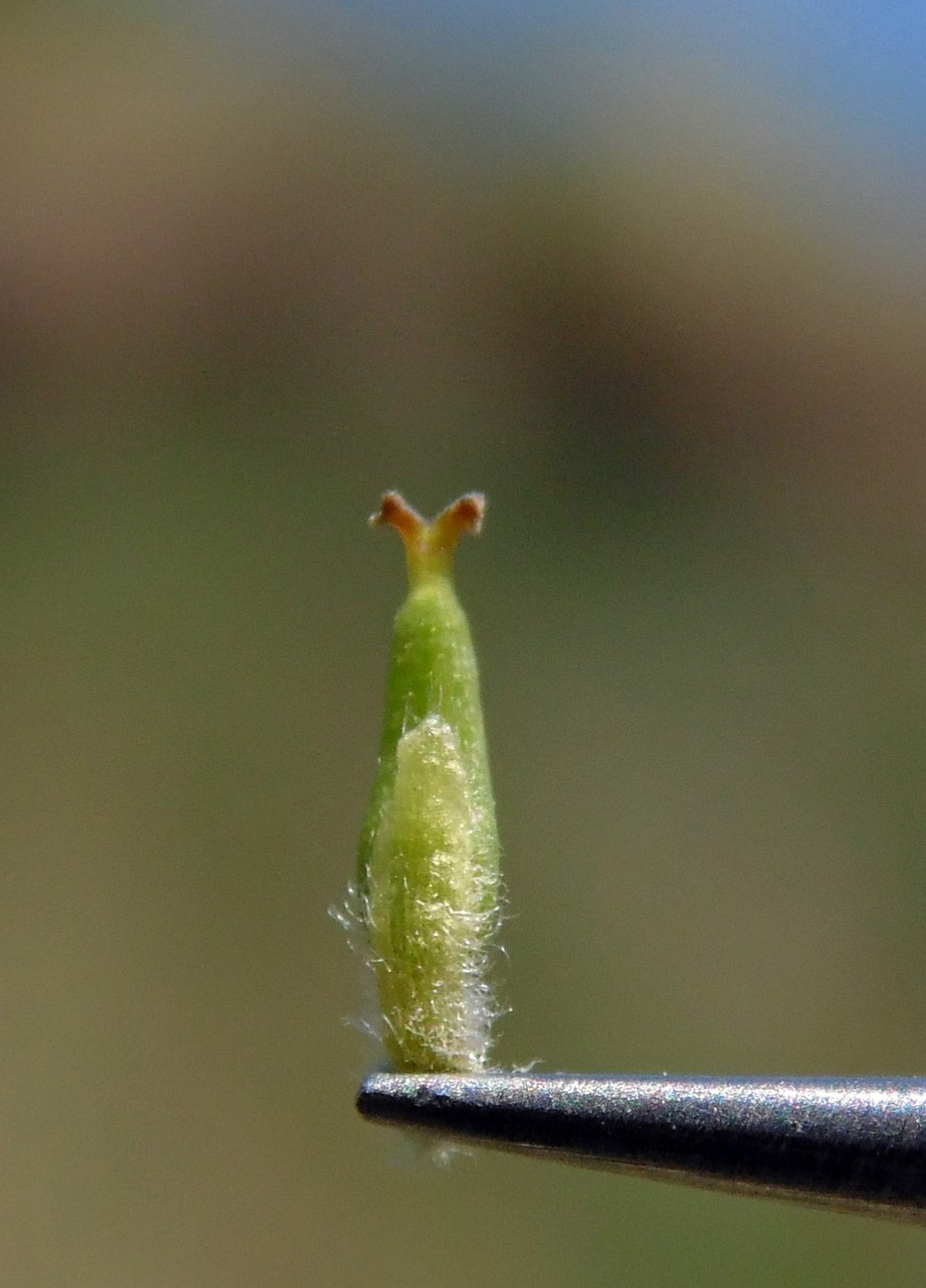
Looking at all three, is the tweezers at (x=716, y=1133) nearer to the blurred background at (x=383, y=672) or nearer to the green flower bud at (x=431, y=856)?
the green flower bud at (x=431, y=856)

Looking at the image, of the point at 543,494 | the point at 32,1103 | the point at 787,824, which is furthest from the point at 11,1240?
the point at 543,494

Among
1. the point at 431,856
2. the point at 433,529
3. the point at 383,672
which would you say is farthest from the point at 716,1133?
the point at 383,672

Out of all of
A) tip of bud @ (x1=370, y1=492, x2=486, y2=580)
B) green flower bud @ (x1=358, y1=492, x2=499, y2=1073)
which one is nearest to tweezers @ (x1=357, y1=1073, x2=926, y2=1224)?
green flower bud @ (x1=358, y1=492, x2=499, y2=1073)

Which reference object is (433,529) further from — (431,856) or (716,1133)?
(716,1133)

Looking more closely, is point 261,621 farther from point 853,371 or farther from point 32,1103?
point 853,371

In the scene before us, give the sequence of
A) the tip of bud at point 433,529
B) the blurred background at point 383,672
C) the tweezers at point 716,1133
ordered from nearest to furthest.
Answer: the tweezers at point 716,1133, the tip of bud at point 433,529, the blurred background at point 383,672

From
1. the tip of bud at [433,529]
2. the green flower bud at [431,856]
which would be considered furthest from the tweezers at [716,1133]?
the tip of bud at [433,529]

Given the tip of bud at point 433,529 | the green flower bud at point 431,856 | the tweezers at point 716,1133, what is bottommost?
the tweezers at point 716,1133

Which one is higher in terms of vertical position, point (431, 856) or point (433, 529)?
point (433, 529)
